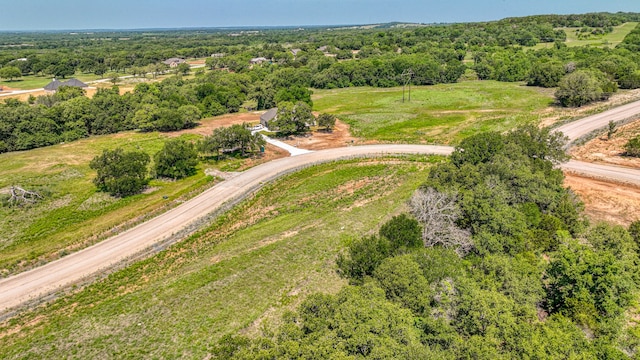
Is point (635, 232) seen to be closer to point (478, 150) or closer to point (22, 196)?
point (478, 150)

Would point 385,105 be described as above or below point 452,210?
above

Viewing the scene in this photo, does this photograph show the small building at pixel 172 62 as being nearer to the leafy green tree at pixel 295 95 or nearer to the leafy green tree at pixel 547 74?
the leafy green tree at pixel 295 95

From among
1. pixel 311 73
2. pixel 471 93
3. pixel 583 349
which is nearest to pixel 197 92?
pixel 311 73

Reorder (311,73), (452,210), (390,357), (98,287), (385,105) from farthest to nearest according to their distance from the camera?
(311,73) → (385,105) → (452,210) → (98,287) → (390,357)

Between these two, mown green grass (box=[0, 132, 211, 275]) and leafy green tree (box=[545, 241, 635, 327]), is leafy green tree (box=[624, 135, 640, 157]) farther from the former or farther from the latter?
mown green grass (box=[0, 132, 211, 275])

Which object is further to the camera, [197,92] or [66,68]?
[66,68]

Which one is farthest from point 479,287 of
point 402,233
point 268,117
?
point 268,117

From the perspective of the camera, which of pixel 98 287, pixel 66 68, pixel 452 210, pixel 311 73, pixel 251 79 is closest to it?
pixel 98 287

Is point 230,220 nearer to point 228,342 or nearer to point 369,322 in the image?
point 228,342
